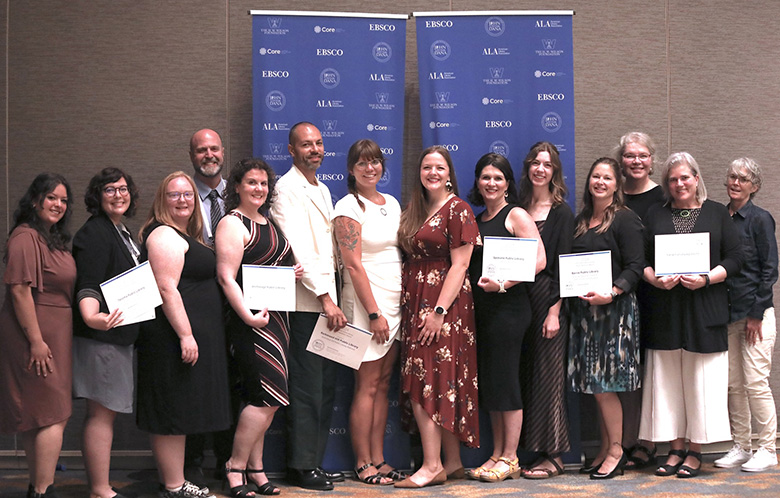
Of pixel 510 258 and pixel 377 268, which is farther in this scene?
pixel 377 268

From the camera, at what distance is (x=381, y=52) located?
4.68 metres

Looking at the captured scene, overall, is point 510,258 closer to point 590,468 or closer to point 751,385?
point 590,468

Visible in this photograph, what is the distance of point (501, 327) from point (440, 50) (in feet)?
5.85

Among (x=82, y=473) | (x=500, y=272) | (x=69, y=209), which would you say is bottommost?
(x=82, y=473)

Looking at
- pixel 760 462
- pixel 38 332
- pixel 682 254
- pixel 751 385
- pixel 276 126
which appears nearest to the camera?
pixel 38 332

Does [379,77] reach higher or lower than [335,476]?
higher

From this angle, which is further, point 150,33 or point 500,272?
point 150,33

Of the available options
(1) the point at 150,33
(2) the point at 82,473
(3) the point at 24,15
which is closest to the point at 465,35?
(1) the point at 150,33

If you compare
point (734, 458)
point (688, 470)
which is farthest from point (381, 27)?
point (734, 458)

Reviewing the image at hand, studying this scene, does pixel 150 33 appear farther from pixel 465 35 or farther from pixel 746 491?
pixel 746 491

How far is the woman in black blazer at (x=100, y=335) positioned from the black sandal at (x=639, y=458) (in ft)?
9.31

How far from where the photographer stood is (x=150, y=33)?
494cm

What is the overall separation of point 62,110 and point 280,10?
1550mm

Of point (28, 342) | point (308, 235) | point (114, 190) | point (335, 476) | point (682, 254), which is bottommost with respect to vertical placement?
point (335, 476)
